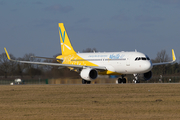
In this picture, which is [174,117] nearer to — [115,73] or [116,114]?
[116,114]

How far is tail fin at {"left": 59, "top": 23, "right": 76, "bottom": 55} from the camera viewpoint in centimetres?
4922

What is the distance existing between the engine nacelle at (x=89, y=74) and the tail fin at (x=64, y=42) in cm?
777

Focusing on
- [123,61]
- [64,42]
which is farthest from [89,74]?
[64,42]

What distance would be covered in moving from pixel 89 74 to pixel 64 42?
1103 centimetres

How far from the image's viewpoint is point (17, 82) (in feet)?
167

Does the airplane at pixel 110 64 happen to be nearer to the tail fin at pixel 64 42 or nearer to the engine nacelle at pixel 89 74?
the engine nacelle at pixel 89 74

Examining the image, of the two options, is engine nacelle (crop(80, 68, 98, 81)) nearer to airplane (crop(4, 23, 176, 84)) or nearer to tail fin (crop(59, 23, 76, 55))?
airplane (crop(4, 23, 176, 84))

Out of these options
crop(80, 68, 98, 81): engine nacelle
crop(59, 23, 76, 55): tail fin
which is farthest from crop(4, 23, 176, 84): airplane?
crop(59, 23, 76, 55): tail fin

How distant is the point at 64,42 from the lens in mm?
50250

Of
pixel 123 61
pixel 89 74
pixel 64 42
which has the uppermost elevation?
pixel 64 42

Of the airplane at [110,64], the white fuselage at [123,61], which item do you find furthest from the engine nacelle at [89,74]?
the white fuselage at [123,61]

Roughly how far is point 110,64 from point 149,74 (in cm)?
539

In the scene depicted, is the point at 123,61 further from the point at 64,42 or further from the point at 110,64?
the point at 64,42

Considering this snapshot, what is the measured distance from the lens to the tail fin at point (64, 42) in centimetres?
4922
